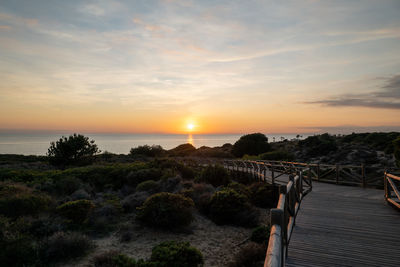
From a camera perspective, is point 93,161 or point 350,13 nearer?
point 350,13

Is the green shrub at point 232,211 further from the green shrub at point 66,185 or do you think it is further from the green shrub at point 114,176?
the green shrub at point 66,185

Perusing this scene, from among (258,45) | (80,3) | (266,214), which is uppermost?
(80,3)

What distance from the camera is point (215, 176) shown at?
1634 cm

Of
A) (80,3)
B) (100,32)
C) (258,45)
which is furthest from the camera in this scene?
(258,45)

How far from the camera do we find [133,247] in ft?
25.4

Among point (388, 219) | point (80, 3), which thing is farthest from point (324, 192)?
point (80, 3)

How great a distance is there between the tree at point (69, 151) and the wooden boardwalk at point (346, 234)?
2200cm

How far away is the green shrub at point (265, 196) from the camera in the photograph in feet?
41.5

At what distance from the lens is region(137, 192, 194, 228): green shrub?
9.11 metres

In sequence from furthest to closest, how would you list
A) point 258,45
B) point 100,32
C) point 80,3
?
point 258,45 < point 100,32 < point 80,3

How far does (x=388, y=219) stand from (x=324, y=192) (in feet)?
12.5

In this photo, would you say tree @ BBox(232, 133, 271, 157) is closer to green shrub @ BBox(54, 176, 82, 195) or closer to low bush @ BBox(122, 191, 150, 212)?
low bush @ BBox(122, 191, 150, 212)

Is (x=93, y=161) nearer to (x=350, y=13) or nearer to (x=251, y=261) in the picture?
(x=251, y=261)

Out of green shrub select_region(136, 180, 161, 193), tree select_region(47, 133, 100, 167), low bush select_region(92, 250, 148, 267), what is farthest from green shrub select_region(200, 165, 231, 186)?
tree select_region(47, 133, 100, 167)
